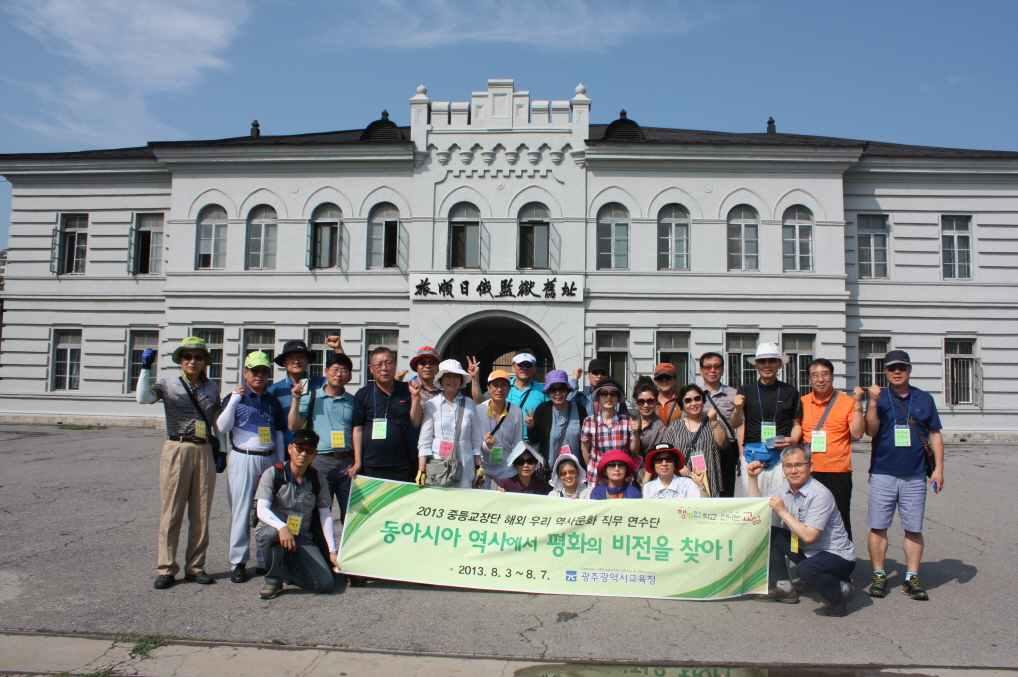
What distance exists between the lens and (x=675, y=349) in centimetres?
1823

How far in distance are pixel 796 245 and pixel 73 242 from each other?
21446 mm

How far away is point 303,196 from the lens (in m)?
19.1

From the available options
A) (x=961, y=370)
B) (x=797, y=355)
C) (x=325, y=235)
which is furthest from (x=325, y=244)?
(x=961, y=370)

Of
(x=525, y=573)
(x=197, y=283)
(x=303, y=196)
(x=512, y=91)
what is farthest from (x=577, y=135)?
(x=525, y=573)

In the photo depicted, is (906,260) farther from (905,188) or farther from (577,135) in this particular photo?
(577,135)

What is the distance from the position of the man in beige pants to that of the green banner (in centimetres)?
127

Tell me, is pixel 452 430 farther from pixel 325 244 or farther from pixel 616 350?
pixel 325 244

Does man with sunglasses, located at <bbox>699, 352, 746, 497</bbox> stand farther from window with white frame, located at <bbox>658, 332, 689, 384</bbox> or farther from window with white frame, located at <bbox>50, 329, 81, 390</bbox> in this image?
window with white frame, located at <bbox>50, 329, 81, 390</bbox>

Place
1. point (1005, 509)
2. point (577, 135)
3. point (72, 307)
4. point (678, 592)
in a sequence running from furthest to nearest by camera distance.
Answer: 1. point (72, 307)
2. point (577, 135)
3. point (1005, 509)
4. point (678, 592)

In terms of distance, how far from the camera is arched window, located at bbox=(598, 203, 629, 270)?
60.6 feet

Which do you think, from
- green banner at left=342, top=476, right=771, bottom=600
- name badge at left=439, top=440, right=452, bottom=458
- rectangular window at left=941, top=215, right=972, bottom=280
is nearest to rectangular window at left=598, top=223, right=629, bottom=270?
rectangular window at left=941, top=215, right=972, bottom=280

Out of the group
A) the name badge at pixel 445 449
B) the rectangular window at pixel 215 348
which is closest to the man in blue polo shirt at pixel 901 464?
the name badge at pixel 445 449

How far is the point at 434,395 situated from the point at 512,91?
14075 millimetres

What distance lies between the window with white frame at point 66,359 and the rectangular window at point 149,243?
A: 2.88m
